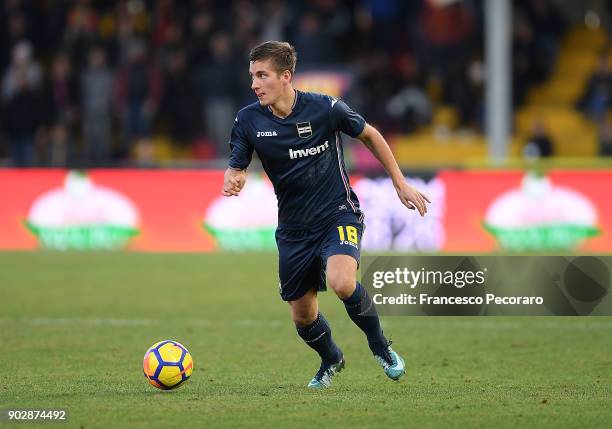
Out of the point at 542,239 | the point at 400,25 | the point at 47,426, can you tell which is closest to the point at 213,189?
→ the point at 542,239

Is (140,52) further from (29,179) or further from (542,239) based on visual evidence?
(542,239)

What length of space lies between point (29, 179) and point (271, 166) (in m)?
10.6

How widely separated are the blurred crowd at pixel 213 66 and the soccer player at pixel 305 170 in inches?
498

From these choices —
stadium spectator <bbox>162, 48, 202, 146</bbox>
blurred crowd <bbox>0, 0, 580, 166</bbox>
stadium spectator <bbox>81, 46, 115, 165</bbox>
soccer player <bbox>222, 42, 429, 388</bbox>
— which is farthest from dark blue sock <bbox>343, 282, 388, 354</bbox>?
stadium spectator <bbox>81, 46, 115, 165</bbox>

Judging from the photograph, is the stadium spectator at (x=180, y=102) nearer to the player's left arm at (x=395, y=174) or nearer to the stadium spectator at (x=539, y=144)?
the stadium spectator at (x=539, y=144)

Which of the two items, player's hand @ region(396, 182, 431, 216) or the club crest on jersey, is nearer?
player's hand @ region(396, 182, 431, 216)

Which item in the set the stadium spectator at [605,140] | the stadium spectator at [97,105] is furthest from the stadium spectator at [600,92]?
the stadium spectator at [97,105]

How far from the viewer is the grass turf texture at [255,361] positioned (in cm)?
661

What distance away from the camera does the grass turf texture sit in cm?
661

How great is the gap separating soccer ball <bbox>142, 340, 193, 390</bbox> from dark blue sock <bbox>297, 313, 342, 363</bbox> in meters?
0.75

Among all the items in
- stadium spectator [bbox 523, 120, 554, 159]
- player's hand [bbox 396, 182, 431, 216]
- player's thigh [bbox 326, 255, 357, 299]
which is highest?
stadium spectator [bbox 523, 120, 554, 159]

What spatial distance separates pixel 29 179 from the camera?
17391mm

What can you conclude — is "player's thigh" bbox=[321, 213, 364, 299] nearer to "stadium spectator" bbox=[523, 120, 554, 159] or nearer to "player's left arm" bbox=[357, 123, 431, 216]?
"player's left arm" bbox=[357, 123, 431, 216]

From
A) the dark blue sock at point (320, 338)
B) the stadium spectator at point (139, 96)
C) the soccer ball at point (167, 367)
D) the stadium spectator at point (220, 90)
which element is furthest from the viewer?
the stadium spectator at point (139, 96)
